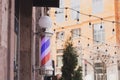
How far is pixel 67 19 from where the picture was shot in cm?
4434

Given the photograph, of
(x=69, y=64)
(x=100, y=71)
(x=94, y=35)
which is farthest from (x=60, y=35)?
(x=69, y=64)

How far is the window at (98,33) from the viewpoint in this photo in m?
42.1

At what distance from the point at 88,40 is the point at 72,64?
2773 centimetres

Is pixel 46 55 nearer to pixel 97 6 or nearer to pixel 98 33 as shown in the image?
pixel 98 33

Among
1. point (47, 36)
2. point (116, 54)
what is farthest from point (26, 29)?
point (116, 54)

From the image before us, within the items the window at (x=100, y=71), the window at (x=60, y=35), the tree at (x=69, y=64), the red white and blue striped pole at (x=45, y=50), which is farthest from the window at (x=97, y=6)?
the red white and blue striped pole at (x=45, y=50)

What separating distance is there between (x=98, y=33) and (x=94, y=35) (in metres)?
0.74

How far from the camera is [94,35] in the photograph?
43188 mm

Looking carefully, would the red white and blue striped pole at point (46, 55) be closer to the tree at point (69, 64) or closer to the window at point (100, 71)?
the tree at point (69, 64)

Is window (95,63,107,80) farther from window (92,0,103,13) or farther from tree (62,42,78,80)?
tree (62,42,78,80)

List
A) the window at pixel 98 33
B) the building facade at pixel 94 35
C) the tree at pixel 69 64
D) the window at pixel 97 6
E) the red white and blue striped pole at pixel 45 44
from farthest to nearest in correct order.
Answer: the window at pixel 97 6 < the window at pixel 98 33 < the building facade at pixel 94 35 < the tree at pixel 69 64 < the red white and blue striped pole at pixel 45 44

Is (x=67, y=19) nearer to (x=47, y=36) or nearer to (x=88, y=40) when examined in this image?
(x=88, y=40)

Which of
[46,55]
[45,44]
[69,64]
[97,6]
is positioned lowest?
[69,64]

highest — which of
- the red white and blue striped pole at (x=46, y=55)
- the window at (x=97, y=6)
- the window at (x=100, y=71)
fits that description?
the window at (x=97, y=6)
